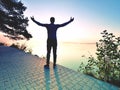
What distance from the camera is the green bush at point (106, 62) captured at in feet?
27.8

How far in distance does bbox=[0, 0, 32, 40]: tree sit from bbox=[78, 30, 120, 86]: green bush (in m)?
10.9

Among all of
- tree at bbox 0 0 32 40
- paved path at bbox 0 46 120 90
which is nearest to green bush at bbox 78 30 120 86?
paved path at bbox 0 46 120 90

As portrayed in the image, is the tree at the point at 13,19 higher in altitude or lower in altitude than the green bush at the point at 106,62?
higher

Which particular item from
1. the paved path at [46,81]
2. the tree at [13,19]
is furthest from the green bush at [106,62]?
the tree at [13,19]

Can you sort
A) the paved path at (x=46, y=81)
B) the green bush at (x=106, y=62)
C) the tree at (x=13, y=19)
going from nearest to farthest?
the paved path at (x=46, y=81) → the green bush at (x=106, y=62) → the tree at (x=13, y=19)

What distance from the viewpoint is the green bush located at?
27.8 ft

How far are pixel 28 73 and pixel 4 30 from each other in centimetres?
1259

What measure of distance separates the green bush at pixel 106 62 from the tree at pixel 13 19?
10.9 meters

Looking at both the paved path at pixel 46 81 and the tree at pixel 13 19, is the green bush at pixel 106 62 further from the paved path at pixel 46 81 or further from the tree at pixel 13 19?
the tree at pixel 13 19

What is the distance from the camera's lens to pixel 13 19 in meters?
19.1

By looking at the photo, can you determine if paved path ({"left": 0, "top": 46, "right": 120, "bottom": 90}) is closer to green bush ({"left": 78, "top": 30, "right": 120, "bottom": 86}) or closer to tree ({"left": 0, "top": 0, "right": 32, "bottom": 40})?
green bush ({"left": 78, "top": 30, "right": 120, "bottom": 86})

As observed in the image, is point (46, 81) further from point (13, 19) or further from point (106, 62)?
point (13, 19)

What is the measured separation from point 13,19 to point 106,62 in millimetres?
12643

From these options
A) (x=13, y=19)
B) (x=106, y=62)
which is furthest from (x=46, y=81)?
(x=13, y=19)
